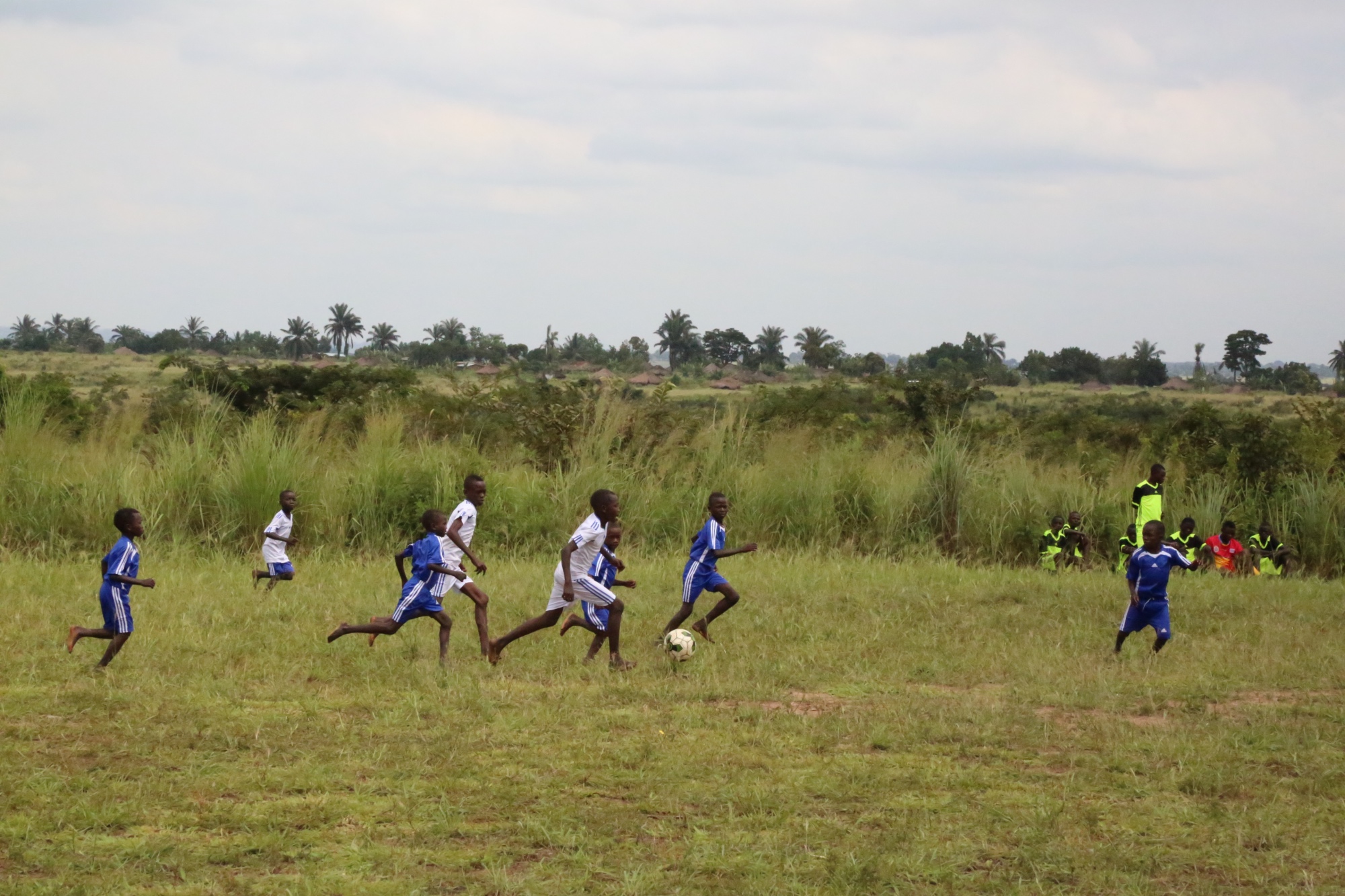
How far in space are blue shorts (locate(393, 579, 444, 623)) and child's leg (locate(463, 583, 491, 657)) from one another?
A: 0.94ft

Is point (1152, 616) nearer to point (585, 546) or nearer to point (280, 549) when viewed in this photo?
point (585, 546)

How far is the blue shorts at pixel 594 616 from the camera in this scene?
941 centimetres

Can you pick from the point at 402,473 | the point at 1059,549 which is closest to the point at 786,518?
the point at 1059,549

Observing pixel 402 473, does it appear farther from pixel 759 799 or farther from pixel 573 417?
pixel 759 799

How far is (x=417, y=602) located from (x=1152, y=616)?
547 centimetres

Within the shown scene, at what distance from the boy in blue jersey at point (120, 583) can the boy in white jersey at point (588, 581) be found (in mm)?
2405

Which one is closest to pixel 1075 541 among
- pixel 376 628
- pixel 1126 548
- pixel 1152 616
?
pixel 1126 548

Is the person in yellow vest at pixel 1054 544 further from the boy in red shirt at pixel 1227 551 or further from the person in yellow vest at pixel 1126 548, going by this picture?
the boy in red shirt at pixel 1227 551

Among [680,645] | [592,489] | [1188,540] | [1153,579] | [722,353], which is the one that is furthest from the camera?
[722,353]

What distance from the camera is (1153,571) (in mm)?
10109

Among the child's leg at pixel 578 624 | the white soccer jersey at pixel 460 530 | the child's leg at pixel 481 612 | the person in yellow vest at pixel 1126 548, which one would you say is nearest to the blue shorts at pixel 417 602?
the child's leg at pixel 481 612

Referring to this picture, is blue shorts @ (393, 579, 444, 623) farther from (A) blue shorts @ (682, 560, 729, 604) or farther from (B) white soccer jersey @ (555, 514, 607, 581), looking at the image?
(A) blue shorts @ (682, 560, 729, 604)

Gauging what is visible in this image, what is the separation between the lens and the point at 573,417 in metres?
18.1

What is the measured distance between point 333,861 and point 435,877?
1.51 ft
